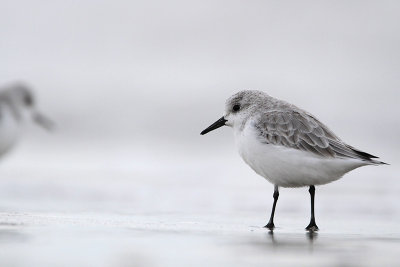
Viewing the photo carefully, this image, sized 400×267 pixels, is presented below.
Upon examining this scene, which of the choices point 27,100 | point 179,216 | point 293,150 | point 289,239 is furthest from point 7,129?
point 289,239

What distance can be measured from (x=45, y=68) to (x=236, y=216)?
42.3 feet

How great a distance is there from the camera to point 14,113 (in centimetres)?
820

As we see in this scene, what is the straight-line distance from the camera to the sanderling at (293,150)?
598 cm

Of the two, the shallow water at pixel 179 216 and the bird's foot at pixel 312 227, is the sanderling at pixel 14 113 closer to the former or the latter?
the shallow water at pixel 179 216

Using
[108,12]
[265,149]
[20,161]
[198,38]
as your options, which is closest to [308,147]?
[265,149]

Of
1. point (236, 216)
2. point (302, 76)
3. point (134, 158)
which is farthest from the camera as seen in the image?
point (302, 76)

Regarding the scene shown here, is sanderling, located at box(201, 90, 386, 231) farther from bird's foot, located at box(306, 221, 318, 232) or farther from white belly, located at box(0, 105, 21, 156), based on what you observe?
white belly, located at box(0, 105, 21, 156)

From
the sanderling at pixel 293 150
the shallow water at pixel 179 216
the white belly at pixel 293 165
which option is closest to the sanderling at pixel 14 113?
the shallow water at pixel 179 216

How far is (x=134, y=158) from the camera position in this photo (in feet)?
38.9

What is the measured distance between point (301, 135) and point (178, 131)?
304 inches

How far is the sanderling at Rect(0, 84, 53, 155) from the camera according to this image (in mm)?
7648

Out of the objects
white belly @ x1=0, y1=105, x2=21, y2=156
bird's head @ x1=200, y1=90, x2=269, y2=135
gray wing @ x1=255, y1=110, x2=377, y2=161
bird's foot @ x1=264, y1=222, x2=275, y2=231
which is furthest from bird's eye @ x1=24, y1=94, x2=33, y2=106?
bird's foot @ x1=264, y1=222, x2=275, y2=231

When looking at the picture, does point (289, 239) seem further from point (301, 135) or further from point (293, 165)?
point (301, 135)

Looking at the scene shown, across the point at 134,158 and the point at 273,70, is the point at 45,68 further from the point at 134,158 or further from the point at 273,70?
the point at 134,158
